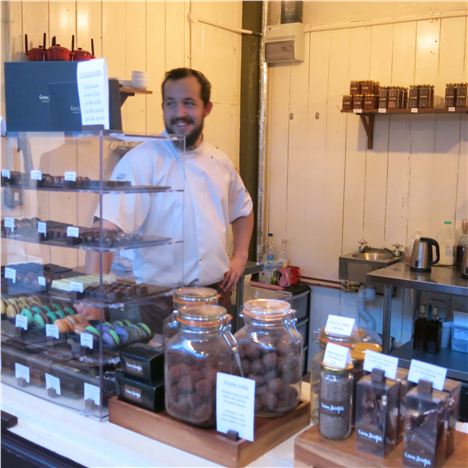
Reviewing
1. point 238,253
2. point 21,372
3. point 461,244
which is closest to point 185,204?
point 238,253

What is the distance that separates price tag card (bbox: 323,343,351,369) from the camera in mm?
1196

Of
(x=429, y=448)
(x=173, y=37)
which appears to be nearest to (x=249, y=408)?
(x=429, y=448)

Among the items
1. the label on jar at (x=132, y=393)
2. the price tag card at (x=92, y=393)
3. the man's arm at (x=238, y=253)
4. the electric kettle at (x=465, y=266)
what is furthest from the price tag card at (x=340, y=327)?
the electric kettle at (x=465, y=266)

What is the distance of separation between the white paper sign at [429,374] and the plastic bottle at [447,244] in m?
2.82

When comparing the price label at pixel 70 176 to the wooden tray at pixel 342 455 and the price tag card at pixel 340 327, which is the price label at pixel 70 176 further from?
the wooden tray at pixel 342 455

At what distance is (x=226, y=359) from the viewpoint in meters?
1.29

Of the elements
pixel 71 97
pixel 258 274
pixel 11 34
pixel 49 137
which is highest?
pixel 11 34

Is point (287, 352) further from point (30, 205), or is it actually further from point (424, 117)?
point (424, 117)

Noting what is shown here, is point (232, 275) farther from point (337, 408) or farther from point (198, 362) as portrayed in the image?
point (337, 408)

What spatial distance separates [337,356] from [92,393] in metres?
0.65

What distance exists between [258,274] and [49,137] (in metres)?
2.97

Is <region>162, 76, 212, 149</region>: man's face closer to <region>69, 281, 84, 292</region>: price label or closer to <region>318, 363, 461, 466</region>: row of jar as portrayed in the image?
<region>69, 281, 84, 292</region>: price label

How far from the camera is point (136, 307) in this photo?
162 cm

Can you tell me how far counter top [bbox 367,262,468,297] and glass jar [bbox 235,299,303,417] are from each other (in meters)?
2.14
